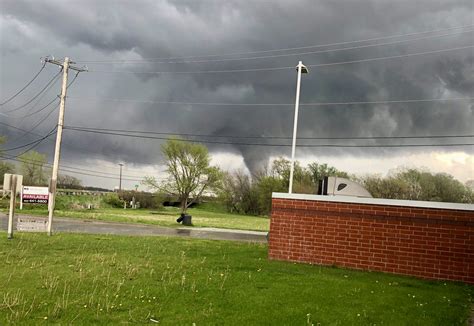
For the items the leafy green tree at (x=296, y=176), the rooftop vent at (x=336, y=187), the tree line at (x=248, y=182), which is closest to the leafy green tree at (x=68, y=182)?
the tree line at (x=248, y=182)

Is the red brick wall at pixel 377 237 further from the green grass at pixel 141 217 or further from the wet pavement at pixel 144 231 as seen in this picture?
the green grass at pixel 141 217

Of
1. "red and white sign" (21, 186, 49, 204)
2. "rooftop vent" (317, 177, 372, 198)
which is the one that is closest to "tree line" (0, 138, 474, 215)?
"red and white sign" (21, 186, 49, 204)

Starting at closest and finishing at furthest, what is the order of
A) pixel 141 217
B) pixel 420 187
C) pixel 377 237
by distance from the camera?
pixel 377 237, pixel 141 217, pixel 420 187

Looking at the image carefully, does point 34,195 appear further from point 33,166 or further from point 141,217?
point 33,166

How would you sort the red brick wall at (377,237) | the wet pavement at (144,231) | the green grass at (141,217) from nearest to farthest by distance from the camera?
the red brick wall at (377,237), the wet pavement at (144,231), the green grass at (141,217)

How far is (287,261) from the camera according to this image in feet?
42.8

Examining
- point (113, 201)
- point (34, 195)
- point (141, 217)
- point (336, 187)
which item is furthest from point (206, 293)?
point (113, 201)

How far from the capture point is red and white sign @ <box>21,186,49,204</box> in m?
43.9

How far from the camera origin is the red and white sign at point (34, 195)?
43.9 meters

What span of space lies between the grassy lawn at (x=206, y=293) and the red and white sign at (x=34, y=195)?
3440 cm

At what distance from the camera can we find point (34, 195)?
146 ft

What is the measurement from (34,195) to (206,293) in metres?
41.7

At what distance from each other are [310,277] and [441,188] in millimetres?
50790

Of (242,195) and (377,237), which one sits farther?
(242,195)
